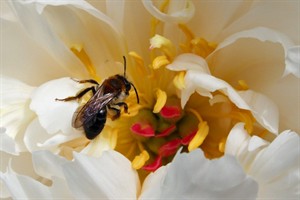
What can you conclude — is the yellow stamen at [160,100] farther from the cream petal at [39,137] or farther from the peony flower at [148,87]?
the cream petal at [39,137]

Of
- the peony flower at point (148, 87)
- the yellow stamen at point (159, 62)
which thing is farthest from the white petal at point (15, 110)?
the yellow stamen at point (159, 62)

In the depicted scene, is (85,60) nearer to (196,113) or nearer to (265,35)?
(196,113)

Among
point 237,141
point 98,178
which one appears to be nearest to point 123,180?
point 98,178

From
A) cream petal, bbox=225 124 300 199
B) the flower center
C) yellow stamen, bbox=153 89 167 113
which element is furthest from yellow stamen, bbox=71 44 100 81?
cream petal, bbox=225 124 300 199

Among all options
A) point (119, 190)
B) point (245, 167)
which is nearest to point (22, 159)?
point (119, 190)

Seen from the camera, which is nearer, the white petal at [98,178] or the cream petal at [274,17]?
the white petal at [98,178]

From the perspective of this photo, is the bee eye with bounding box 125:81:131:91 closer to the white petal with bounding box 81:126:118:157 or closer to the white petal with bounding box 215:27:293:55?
the white petal with bounding box 81:126:118:157
